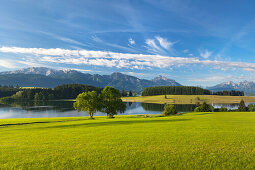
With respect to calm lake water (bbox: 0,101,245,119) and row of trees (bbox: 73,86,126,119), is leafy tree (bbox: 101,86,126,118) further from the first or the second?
calm lake water (bbox: 0,101,245,119)

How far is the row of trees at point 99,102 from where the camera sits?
49.2 meters

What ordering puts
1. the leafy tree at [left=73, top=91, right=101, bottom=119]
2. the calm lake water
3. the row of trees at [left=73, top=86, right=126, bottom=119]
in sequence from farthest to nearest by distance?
the calm lake water, the row of trees at [left=73, top=86, right=126, bottom=119], the leafy tree at [left=73, top=91, right=101, bottom=119]

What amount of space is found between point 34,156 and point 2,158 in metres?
1.71

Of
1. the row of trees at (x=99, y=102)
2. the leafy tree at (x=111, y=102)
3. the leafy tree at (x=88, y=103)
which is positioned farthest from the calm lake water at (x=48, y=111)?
the leafy tree at (x=111, y=102)

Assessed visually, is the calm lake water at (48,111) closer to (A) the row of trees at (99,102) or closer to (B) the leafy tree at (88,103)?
(A) the row of trees at (99,102)

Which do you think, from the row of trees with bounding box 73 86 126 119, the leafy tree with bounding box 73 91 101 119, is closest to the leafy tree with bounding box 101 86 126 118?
the row of trees with bounding box 73 86 126 119

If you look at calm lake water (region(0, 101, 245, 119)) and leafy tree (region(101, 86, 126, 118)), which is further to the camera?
calm lake water (region(0, 101, 245, 119))

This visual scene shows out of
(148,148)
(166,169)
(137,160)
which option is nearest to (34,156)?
(137,160)

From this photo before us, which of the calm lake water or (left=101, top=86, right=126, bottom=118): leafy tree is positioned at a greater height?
(left=101, top=86, right=126, bottom=118): leafy tree

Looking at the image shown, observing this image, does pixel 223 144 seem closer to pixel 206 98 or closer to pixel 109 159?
pixel 109 159

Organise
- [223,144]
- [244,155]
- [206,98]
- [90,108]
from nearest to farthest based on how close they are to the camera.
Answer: [244,155] < [223,144] < [90,108] < [206,98]

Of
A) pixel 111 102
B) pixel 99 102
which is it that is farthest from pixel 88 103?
pixel 111 102

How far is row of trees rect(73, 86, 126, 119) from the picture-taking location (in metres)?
49.2

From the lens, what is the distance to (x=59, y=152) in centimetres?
898
